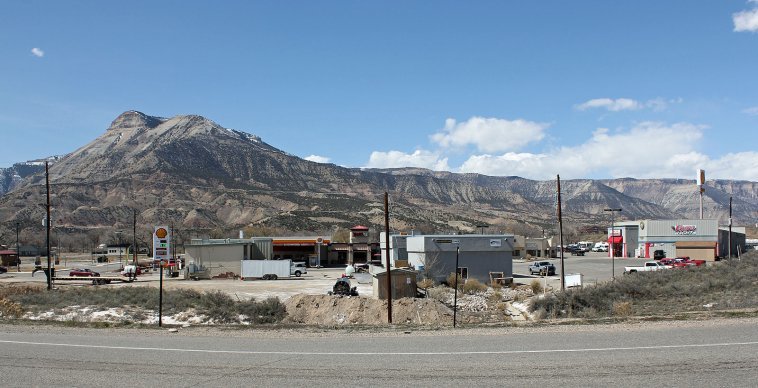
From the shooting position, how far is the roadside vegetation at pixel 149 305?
89.0ft

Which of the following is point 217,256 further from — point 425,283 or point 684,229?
point 684,229

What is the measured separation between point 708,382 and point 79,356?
12868mm

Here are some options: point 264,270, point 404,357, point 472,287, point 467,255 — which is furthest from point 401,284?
point 264,270

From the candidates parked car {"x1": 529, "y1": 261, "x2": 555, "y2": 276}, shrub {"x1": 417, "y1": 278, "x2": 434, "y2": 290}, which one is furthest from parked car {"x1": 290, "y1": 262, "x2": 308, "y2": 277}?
parked car {"x1": 529, "y1": 261, "x2": 555, "y2": 276}

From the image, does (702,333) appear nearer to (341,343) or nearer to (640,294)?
(341,343)

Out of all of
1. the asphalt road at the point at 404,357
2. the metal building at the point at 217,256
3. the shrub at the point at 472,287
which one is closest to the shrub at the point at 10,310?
the asphalt road at the point at 404,357

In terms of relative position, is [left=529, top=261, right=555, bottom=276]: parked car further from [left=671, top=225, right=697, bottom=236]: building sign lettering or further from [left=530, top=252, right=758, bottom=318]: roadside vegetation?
[left=671, top=225, right=697, bottom=236]: building sign lettering

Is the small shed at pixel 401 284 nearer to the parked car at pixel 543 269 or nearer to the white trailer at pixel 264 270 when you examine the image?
the white trailer at pixel 264 270

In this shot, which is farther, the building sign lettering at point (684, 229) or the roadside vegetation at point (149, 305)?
the building sign lettering at point (684, 229)

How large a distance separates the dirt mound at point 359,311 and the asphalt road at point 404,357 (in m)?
12.2

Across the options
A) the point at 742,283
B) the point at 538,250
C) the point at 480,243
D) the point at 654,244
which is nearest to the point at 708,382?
the point at 742,283

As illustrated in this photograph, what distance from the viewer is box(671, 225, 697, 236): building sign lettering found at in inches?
3275

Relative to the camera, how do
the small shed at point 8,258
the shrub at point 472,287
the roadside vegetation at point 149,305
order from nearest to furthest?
the roadside vegetation at point 149,305
the shrub at point 472,287
the small shed at point 8,258

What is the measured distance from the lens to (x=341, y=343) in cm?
1534
